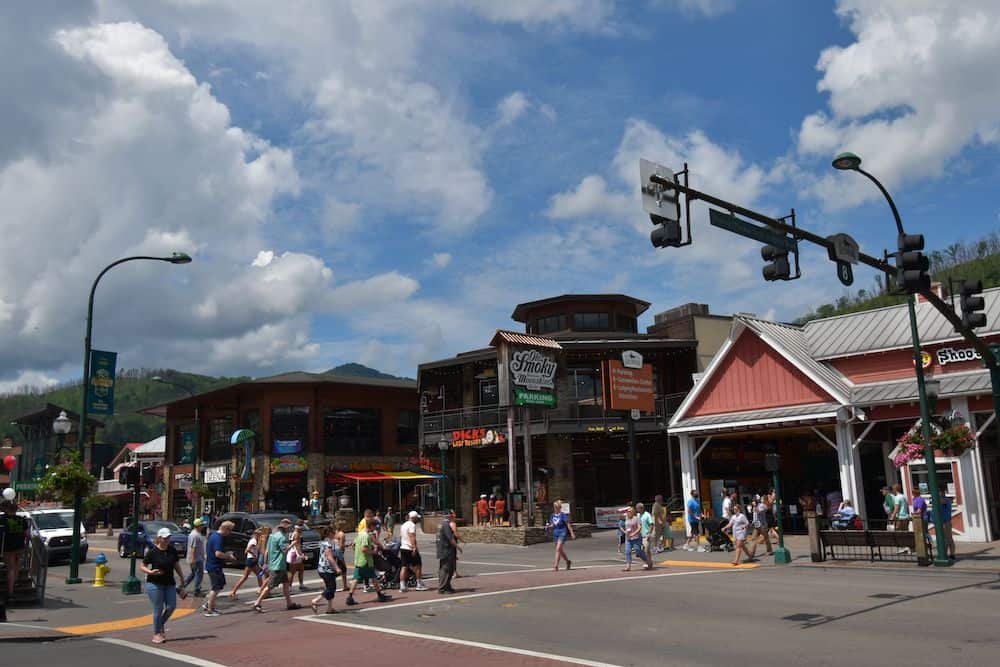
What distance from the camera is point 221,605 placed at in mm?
16125

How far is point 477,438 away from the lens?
39438 millimetres

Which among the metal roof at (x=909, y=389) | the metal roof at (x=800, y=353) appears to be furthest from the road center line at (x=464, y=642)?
the metal roof at (x=909, y=389)

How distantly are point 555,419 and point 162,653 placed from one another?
2777 cm

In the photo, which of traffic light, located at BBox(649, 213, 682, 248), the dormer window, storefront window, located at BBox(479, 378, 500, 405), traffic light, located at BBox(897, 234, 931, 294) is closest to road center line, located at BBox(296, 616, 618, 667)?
traffic light, located at BBox(649, 213, 682, 248)

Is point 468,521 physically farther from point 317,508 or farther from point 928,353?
point 928,353

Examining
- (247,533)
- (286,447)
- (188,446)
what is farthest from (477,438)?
(188,446)

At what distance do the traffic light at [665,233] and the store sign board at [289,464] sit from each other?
1552 inches

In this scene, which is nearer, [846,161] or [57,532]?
[846,161]

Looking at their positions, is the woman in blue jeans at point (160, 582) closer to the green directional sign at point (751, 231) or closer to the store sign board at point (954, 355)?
the green directional sign at point (751, 231)

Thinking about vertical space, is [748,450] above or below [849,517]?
above

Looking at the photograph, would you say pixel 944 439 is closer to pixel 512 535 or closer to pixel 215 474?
pixel 512 535

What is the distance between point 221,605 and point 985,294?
23404mm

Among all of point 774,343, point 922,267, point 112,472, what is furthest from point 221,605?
point 112,472

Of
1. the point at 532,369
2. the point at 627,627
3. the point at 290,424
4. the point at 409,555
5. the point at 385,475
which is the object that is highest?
the point at 532,369
